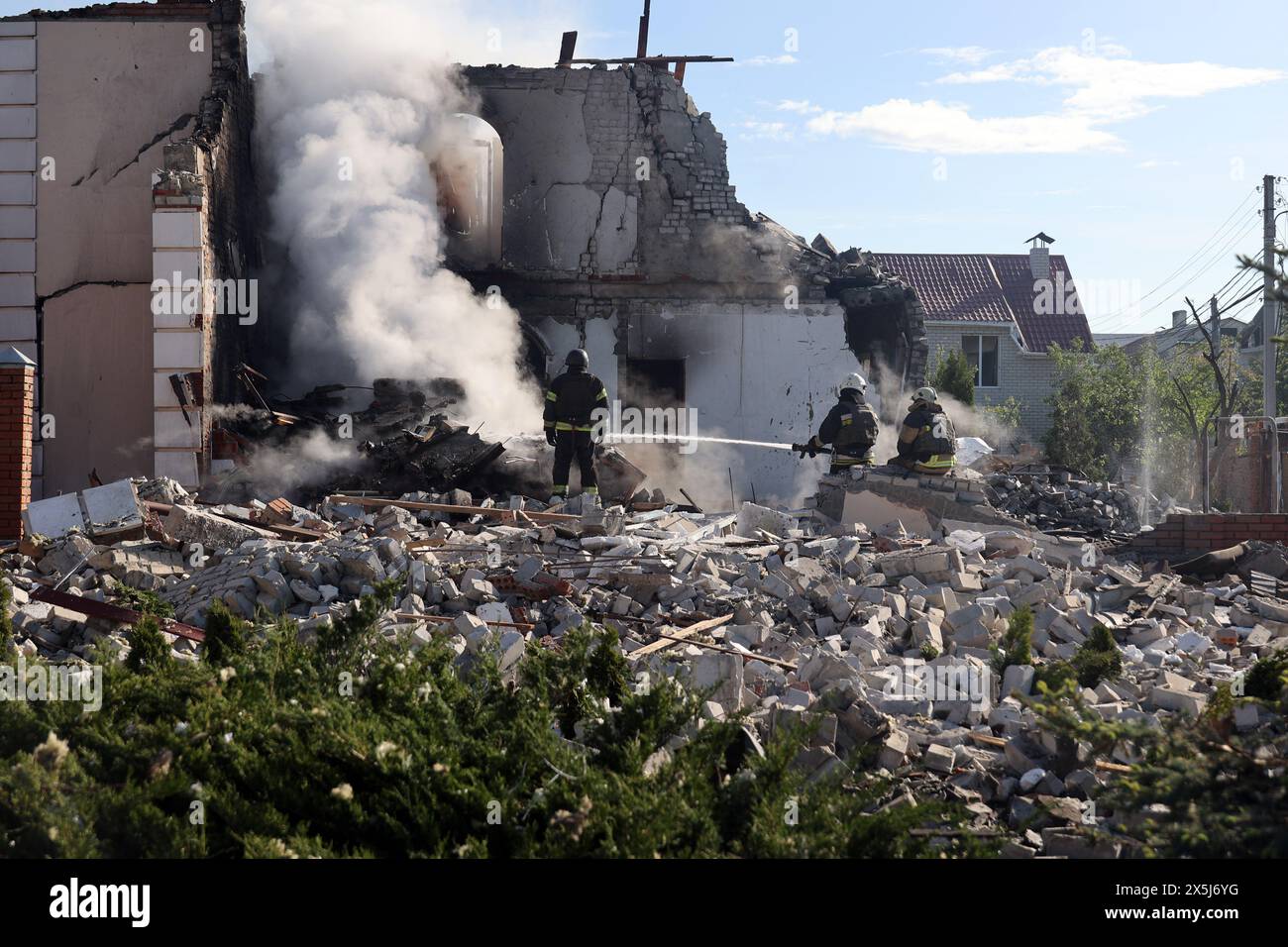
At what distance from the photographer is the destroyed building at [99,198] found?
15312 millimetres

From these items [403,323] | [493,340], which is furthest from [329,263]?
[493,340]

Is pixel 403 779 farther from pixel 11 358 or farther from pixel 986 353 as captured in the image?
pixel 986 353

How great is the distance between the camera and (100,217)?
611 inches

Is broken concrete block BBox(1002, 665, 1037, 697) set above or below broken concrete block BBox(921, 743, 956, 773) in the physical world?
above

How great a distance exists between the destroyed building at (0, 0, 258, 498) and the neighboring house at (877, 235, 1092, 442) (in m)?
20.0

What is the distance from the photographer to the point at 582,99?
1870 cm

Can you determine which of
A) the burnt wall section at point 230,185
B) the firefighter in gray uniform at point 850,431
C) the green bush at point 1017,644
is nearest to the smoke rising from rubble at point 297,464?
the burnt wall section at point 230,185

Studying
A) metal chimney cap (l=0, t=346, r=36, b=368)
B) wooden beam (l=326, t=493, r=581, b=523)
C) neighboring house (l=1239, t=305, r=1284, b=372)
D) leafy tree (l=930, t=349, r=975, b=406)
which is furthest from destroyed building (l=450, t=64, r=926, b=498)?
neighboring house (l=1239, t=305, r=1284, b=372)

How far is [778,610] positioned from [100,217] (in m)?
11.1

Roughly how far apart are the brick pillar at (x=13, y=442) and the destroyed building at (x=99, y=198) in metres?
4.16

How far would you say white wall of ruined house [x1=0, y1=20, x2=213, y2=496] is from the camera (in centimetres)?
1532

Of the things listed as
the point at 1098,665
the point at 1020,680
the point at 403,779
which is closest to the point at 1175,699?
the point at 1098,665

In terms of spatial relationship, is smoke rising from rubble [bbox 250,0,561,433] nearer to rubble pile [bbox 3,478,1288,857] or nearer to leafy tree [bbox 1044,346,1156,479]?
rubble pile [bbox 3,478,1288,857]
